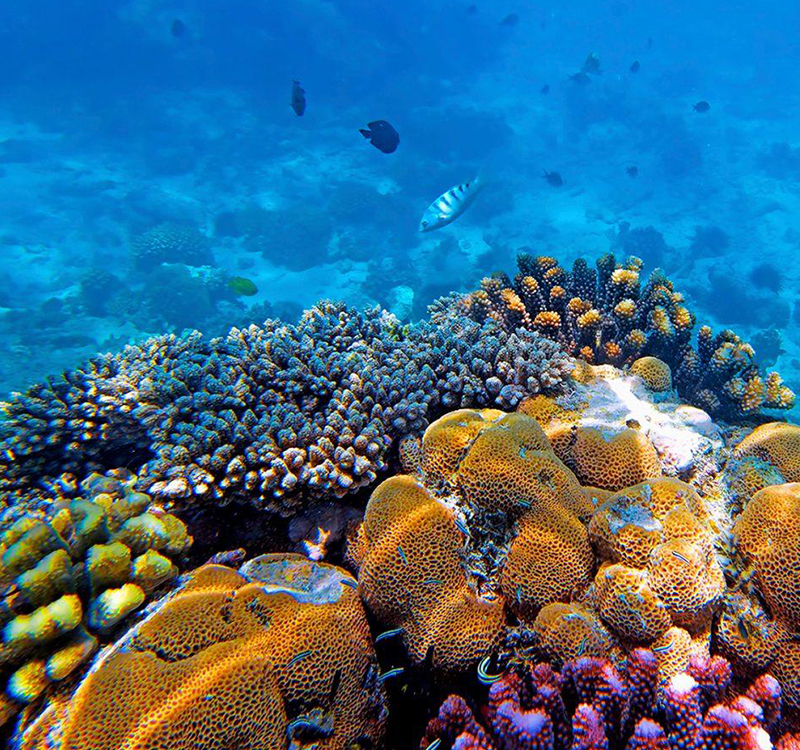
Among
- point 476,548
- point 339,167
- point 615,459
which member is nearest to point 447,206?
point 615,459

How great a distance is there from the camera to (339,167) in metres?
30.5

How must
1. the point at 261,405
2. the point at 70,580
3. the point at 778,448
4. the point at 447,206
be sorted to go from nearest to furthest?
the point at 70,580, the point at 778,448, the point at 261,405, the point at 447,206

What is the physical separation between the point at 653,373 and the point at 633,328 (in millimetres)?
632

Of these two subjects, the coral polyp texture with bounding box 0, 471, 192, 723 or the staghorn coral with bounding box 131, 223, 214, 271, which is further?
the staghorn coral with bounding box 131, 223, 214, 271

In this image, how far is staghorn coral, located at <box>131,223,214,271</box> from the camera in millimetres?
21281

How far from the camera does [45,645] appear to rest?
1.98 meters

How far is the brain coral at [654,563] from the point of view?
212 cm

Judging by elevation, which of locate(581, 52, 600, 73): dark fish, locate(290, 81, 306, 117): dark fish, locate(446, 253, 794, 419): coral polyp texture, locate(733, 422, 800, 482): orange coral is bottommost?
locate(733, 422, 800, 482): orange coral

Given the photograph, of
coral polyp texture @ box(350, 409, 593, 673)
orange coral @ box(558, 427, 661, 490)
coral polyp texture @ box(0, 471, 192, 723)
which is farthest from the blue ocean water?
orange coral @ box(558, 427, 661, 490)

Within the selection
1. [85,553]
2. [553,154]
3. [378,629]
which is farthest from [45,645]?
[553,154]

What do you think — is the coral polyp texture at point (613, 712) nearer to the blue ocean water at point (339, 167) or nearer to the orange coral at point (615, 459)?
the orange coral at point (615, 459)

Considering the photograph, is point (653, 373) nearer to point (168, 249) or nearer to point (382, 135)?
point (382, 135)

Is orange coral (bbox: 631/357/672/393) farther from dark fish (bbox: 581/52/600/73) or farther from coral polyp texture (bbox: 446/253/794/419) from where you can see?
dark fish (bbox: 581/52/600/73)

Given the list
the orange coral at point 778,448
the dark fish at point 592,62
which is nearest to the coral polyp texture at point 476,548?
the orange coral at point 778,448
